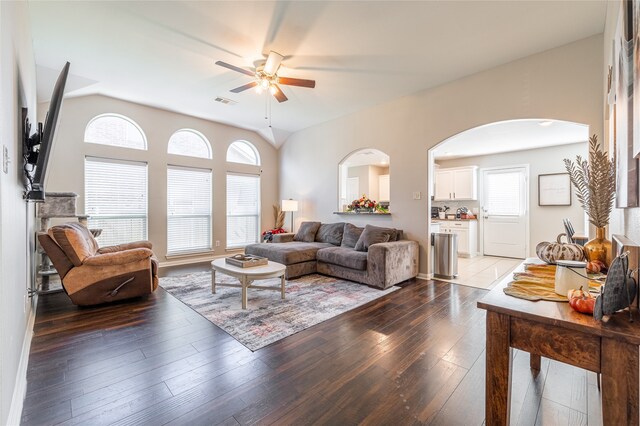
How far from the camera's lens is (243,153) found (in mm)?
6730

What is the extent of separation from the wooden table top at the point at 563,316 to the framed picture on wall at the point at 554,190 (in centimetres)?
652

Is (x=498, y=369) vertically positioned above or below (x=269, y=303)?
above

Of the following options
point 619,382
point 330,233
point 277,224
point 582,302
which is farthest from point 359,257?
point 277,224

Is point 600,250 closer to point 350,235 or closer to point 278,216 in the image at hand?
point 350,235

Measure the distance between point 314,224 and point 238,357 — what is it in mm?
3777

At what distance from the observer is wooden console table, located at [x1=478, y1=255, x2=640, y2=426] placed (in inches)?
33.6

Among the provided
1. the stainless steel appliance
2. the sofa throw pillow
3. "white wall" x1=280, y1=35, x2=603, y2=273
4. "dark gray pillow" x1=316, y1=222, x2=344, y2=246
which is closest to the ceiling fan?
"white wall" x1=280, y1=35, x2=603, y2=273

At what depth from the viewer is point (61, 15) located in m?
2.73

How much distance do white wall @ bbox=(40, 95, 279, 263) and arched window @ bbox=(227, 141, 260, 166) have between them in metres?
0.12

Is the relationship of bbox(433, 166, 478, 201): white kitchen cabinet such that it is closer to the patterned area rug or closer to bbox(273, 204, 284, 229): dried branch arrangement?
Result: bbox(273, 204, 284, 229): dried branch arrangement

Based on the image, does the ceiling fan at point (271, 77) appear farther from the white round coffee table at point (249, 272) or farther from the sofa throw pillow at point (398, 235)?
the sofa throw pillow at point (398, 235)

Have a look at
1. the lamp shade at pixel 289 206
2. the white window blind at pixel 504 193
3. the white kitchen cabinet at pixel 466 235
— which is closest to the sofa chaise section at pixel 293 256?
the lamp shade at pixel 289 206

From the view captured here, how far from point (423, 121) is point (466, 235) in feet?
11.8

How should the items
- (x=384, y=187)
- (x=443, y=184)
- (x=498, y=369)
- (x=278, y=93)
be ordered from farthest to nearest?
(x=384, y=187) → (x=443, y=184) → (x=278, y=93) → (x=498, y=369)
